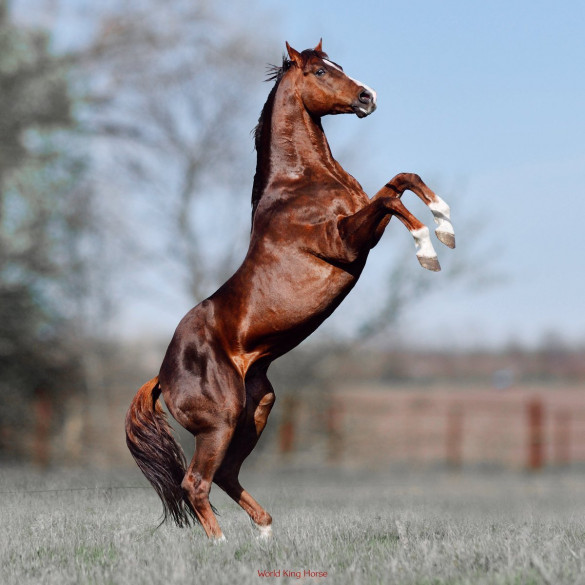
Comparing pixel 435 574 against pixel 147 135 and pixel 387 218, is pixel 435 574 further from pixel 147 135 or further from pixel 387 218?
pixel 147 135

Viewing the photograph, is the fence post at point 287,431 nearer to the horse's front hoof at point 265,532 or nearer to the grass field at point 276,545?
the grass field at point 276,545

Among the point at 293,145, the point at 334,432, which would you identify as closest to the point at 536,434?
the point at 334,432

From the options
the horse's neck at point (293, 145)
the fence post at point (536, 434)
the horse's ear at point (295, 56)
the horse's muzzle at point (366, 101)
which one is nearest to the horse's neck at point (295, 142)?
the horse's neck at point (293, 145)

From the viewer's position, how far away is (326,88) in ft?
16.2

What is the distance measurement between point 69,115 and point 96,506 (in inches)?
374

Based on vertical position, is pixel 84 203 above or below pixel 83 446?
above

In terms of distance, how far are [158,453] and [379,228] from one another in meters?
1.99

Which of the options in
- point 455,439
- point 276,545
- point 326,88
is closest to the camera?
point 276,545

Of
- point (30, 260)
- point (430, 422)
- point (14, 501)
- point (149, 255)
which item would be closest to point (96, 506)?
point (14, 501)

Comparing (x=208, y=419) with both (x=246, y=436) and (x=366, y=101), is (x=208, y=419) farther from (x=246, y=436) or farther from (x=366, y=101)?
(x=366, y=101)

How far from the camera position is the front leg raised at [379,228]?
14.4 ft

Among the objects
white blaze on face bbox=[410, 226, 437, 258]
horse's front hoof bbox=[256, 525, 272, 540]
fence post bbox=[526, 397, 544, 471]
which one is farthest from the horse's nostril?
fence post bbox=[526, 397, 544, 471]

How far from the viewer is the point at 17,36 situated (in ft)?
A: 44.4

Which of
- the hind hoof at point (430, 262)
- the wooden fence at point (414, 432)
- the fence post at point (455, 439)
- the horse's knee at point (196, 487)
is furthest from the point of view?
the fence post at point (455, 439)
